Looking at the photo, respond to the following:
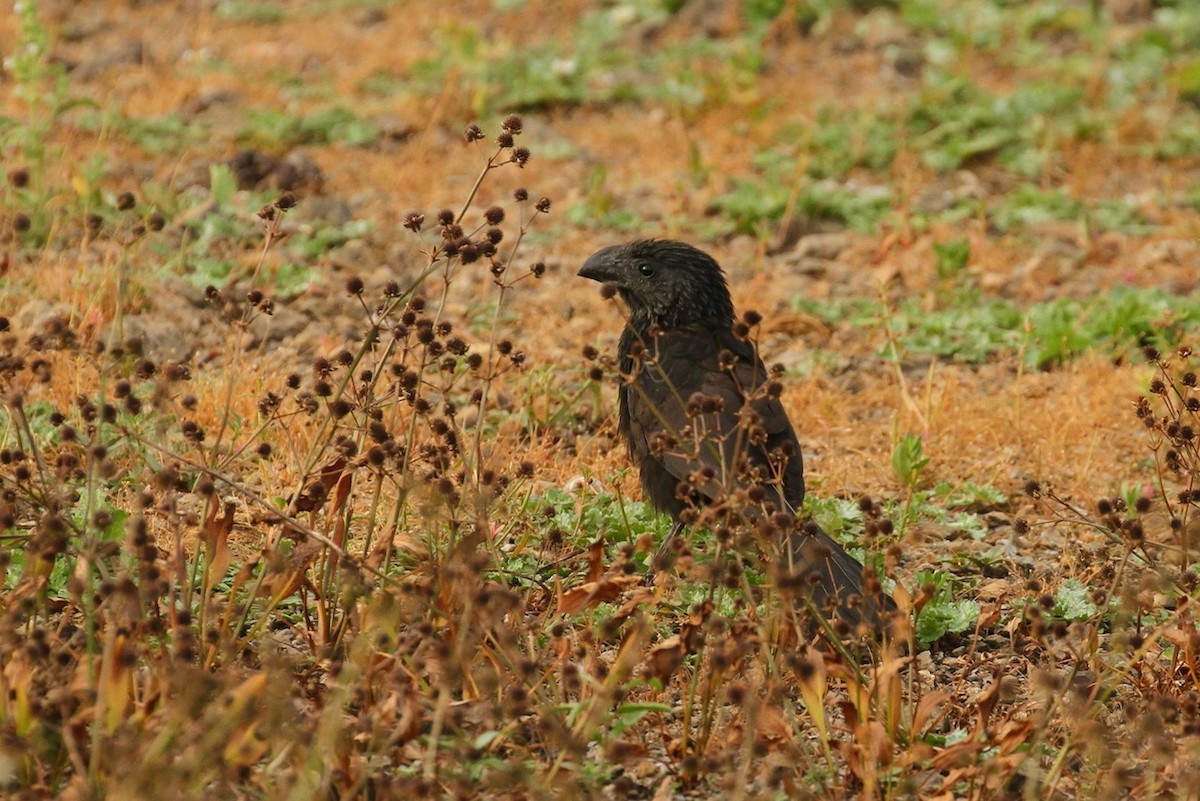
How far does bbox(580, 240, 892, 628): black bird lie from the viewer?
408cm

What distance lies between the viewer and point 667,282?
633 centimetres

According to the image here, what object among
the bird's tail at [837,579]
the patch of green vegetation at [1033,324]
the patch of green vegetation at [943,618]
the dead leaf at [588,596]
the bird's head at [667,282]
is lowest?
the patch of green vegetation at [1033,324]

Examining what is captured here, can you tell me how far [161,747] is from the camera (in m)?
3.06

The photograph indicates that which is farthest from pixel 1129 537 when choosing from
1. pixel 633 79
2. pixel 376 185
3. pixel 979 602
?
pixel 633 79

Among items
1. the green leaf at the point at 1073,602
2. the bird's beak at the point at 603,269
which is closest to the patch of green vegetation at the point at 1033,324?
the bird's beak at the point at 603,269

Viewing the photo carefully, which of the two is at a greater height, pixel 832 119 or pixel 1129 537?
pixel 1129 537

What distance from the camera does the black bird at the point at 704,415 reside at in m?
4.08

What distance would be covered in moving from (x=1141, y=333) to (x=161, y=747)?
5.68m

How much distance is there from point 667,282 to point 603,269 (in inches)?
11.7

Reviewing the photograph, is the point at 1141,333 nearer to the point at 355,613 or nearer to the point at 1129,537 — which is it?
the point at 1129,537

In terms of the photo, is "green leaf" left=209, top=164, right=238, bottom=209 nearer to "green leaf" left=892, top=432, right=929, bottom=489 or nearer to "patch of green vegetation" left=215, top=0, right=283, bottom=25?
"green leaf" left=892, top=432, right=929, bottom=489

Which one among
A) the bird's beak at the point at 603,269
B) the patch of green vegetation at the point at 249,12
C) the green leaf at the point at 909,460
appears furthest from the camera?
the patch of green vegetation at the point at 249,12

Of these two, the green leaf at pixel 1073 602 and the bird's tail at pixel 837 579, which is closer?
the bird's tail at pixel 837 579

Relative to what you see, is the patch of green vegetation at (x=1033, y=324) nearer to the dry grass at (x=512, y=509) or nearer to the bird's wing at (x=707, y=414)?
the dry grass at (x=512, y=509)
